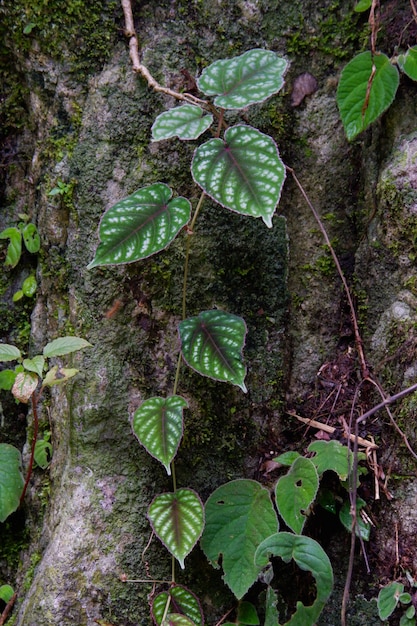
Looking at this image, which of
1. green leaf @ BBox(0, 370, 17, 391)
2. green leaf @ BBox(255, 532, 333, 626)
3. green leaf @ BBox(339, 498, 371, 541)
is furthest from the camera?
green leaf @ BBox(0, 370, 17, 391)

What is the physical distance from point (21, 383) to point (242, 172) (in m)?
0.87

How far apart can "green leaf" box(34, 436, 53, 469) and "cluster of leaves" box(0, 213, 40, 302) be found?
0.52 meters

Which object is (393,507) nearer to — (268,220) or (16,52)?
(268,220)

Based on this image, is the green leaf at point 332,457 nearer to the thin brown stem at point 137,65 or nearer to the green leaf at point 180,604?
the green leaf at point 180,604

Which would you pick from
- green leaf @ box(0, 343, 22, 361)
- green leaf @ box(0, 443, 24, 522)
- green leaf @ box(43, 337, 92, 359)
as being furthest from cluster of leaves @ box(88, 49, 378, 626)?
green leaf @ box(0, 443, 24, 522)

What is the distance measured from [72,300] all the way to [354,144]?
1082 mm

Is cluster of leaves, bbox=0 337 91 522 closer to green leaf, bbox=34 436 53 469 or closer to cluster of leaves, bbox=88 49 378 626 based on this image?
green leaf, bbox=34 436 53 469

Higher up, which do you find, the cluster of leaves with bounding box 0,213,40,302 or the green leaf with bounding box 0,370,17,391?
the cluster of leaves with bounding box 0,213,40,302

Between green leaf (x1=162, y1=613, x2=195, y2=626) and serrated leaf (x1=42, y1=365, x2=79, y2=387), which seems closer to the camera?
green leaf (x1=162, y1=613, x2=195, y2=626)

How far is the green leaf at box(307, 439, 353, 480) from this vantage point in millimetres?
1536

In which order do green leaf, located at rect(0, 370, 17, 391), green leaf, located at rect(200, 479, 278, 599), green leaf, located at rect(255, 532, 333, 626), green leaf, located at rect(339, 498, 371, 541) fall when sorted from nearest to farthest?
green leaf, located at rect(255, 532, 333, 626)
green leaf, located at rect(200, 479, 278, 599)
green leaf, located at rect(339, 498, 371, 541)
green leaf, located at rect(0, 370, 17, 391)

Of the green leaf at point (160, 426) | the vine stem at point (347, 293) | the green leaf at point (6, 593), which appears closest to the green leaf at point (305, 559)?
the green leaf at point (160, 426)

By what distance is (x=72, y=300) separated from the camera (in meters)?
1.75

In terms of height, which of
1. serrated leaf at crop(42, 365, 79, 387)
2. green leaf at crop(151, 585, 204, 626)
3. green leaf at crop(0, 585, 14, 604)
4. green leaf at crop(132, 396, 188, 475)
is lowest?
green leaf at crop(151, 585, 204, 626)
